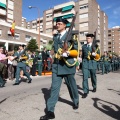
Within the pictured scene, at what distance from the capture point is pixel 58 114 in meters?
4.26

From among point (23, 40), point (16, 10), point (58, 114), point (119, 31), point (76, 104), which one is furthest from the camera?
point (119, 31)

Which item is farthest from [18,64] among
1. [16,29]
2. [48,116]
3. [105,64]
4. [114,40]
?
[114,40]

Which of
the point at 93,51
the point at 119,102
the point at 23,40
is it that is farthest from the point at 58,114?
the point at 23,40

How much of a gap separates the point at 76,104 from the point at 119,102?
1549mm

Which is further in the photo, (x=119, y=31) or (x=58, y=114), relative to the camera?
(x=119, y=31)

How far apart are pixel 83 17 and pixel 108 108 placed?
5868 cm

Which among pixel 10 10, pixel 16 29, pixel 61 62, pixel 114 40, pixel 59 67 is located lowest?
pixel 59 67

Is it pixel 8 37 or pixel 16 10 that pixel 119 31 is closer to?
pixel 16 10

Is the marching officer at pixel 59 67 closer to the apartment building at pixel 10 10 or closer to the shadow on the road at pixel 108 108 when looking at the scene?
the shadow on the road at pixel 108 108

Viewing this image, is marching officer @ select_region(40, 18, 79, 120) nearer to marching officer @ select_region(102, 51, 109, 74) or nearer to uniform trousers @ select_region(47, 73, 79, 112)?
uniform trousers @ select_region(47, 73, 79, 112)

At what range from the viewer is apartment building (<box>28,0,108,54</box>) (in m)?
60.3

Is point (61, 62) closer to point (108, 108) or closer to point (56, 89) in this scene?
point (56, 89)

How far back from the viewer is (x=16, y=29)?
1731 inches

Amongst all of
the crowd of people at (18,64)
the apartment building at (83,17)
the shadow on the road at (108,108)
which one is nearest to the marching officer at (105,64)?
the crowd of people at (18,64)
